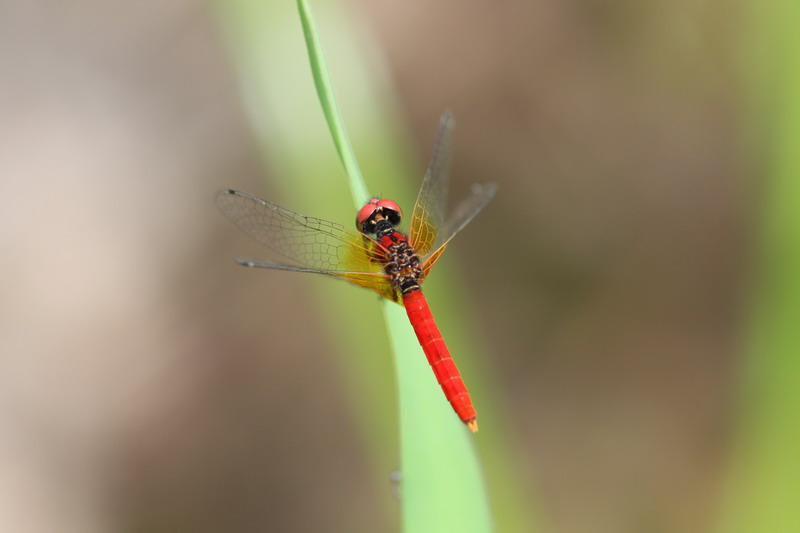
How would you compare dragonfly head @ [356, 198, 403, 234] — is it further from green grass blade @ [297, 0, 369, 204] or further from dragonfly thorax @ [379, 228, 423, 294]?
green grass blade @ [297, 0, 369, 204]

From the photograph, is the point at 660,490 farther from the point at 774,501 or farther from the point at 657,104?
the point at 657,104

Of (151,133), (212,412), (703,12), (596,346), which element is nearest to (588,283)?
(596,346)

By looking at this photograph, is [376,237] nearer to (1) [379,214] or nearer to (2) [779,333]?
(1) [379,214]

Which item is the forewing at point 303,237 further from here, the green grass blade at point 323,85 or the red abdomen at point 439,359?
the green grass blade at point 323,85

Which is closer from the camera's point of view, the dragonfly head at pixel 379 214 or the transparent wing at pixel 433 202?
the dragonfly head at pixel 379 214

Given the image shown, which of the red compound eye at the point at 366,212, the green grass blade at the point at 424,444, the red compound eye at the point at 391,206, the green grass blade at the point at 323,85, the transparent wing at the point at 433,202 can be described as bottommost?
the green grass blade at the point at 424,444

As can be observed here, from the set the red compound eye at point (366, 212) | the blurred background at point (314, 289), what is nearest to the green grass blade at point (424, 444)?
the red compound eye at point (366, 212)

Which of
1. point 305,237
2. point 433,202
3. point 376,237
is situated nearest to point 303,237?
point 305,237
